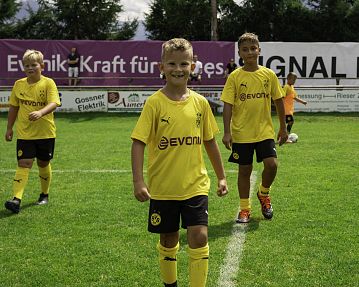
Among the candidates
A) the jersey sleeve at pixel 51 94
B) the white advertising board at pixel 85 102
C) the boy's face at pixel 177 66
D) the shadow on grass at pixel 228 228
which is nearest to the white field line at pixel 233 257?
the shadow on grass at pixel 228 228

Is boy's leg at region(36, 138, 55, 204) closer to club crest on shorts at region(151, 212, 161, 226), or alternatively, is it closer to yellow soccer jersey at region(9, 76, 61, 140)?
yellow soccer jersey at region(9, 76, 61, 140)

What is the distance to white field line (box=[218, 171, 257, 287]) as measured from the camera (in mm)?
4383

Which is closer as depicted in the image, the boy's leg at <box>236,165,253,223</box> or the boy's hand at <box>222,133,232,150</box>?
the boy's hand at <box>222,133,232,150</box>

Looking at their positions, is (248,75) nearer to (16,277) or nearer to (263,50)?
(16,277)

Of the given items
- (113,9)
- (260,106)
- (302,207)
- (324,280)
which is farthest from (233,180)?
(113,9)

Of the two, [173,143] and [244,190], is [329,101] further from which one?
[173,143]

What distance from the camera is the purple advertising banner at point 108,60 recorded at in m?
23.1

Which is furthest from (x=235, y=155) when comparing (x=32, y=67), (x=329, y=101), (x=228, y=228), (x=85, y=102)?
(x=329, y=101)

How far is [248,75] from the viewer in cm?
593

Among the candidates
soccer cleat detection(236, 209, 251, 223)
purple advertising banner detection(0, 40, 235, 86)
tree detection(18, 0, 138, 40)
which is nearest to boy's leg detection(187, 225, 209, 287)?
soccer cleat detection(236, 209, 251, 223)

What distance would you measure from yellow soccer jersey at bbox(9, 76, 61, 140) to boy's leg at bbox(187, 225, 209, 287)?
3442mm

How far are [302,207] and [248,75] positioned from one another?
189 centimetres

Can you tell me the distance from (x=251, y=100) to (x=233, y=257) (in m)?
1.82

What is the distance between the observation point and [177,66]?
→ 144 inches
